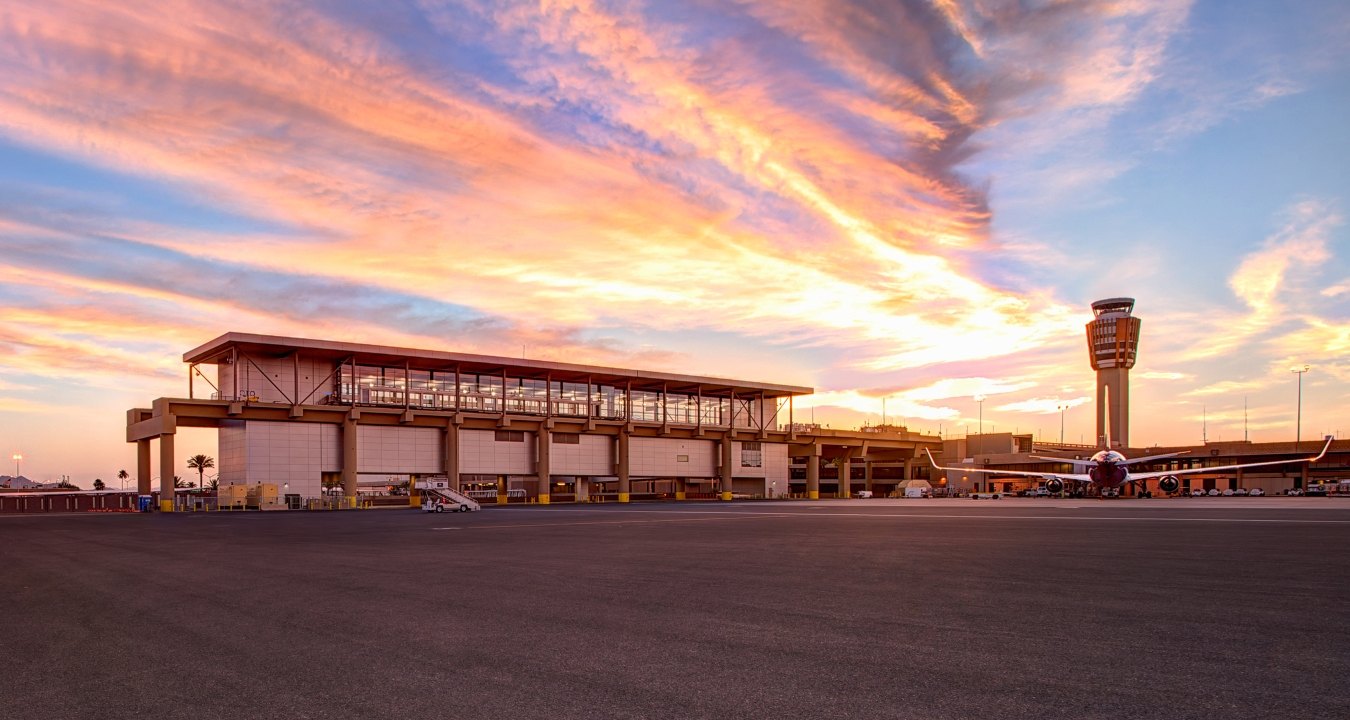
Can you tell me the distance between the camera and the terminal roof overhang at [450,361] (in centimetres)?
6962

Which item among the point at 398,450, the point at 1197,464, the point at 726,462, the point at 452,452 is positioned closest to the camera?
the point at 398,450

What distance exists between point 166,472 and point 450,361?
24.3 meters

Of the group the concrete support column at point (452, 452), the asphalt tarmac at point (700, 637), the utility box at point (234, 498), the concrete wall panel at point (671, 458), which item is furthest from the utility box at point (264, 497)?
the asphalt tarmac at point (700, 637)

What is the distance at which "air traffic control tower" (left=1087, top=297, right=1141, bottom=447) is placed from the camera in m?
176

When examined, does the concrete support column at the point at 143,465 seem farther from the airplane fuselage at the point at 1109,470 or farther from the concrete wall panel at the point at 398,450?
the airplane fuselage at the point at 1109,470

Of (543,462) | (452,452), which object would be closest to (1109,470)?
(543,462)

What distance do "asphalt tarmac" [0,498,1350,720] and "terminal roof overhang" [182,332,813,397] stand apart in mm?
55747

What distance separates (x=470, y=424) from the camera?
80.1 metres

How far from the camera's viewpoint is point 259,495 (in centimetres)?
6575

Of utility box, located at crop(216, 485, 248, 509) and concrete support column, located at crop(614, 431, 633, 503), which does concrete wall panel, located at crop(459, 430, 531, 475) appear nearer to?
concrete support column, located at crop(614, 431, 633, 503)

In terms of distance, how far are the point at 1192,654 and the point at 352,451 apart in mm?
71513

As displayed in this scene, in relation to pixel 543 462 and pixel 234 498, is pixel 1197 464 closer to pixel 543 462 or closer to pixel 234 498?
pixel 543 462

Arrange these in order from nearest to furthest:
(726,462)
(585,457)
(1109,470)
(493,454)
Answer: (1109,470) < (493,454) < (585,457) < (726,462)

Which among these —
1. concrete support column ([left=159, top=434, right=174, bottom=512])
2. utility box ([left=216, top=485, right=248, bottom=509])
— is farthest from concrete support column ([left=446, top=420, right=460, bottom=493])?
concrete support column ([left=159, top=434, right=174, bottom=512])
